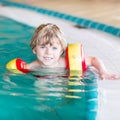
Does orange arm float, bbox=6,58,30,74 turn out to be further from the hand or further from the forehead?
the hand

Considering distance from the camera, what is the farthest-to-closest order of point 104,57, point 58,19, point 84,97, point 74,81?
point 58,19, point 104,57, point 74,81, point 84,97

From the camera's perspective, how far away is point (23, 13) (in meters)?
6.98

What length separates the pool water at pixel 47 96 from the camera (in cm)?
259

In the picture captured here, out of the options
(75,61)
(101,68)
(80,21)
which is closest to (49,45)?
(75,61)

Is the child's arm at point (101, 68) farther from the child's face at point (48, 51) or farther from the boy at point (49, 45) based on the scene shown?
the child's face at point (48, 51)

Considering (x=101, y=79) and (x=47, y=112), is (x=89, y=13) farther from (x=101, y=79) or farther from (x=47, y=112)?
(x=47, y=112)

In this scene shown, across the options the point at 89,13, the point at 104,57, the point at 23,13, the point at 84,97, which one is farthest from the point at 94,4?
the point at 84,97

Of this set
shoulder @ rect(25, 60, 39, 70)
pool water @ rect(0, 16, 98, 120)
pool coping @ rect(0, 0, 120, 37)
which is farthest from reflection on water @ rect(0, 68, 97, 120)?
pool coping @ rect(0, 0, 120, 37)

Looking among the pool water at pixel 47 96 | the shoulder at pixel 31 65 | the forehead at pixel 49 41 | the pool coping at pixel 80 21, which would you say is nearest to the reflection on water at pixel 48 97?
the pool water at pixel 47 96

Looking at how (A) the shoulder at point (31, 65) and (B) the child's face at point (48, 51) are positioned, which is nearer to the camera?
(B) the child's face at point (48, 51)

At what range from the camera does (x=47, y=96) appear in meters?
2.87

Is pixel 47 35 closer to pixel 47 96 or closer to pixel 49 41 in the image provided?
pixel 49 41

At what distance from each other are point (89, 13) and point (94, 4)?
4.54 feet

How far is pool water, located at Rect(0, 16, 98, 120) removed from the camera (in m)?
2.59
